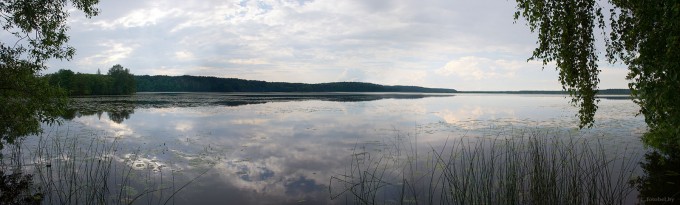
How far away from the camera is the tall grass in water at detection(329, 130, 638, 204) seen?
8711mm

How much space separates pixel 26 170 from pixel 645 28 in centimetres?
1823

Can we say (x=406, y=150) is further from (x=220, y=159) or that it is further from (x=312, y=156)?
(x=220, y=159)

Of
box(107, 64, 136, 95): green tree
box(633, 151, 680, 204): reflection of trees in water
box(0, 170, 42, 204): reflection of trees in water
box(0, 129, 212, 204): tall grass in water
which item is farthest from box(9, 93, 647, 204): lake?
box(107, 64, 136, 95): green tree

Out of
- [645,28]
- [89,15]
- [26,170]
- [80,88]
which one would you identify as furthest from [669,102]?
[80,88]

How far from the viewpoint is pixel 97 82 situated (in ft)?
382

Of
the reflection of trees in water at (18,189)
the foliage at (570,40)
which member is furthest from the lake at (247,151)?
the foliage at (570,40)

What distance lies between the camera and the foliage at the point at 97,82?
101875mm

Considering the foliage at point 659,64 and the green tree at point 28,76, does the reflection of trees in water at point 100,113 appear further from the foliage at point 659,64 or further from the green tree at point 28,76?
the foliage at point 659,64

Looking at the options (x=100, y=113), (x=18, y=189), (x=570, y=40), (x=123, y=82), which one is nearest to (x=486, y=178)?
(x=570, y=40)

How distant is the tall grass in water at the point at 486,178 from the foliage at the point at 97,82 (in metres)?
112

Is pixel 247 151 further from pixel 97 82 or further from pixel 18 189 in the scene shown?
pixel 97 82

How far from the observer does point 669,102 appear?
7.63 m

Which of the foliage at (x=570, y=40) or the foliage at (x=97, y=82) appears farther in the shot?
the foliage at (x=97, y=82)

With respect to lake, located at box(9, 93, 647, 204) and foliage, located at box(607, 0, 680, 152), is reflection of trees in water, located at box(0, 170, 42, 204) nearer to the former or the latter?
lake, located at box(9, 93, 647, 204)
